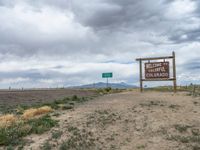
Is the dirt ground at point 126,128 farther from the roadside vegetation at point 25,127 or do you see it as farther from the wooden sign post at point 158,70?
the wooden sign post at point 158,70

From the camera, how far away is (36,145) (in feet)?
48.5

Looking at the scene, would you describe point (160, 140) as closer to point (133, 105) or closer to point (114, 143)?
point (114, 143)

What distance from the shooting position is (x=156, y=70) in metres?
31.2

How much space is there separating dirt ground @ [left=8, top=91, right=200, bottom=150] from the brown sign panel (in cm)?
855

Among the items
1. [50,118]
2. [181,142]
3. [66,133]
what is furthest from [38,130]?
[181,142]

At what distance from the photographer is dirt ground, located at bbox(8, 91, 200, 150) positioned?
15.1 metres

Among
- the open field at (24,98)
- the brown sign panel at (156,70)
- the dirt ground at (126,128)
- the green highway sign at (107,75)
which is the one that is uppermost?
the green highway sign at (107,75)

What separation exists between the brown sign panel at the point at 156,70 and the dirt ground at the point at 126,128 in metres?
8.55

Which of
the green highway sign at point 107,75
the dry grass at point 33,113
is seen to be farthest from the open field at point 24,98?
the green highway sign at point 107,75

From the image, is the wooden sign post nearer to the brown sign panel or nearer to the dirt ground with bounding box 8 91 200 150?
the brown sign panel

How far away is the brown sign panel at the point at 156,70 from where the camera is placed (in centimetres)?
3084

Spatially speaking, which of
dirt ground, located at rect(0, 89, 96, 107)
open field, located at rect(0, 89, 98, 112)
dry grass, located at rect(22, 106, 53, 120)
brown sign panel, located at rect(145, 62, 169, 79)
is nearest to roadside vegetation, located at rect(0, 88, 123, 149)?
dry grass, located at rect(22, 106, 53, 120)

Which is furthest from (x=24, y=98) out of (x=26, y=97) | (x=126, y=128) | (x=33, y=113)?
(x=126, y=128)

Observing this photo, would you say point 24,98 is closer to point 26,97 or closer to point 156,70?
point 26,97
